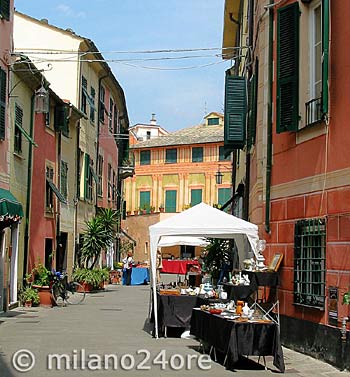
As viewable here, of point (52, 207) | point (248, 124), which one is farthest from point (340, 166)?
point (52, 207)

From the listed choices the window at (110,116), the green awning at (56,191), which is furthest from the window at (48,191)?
the window at (110,116)

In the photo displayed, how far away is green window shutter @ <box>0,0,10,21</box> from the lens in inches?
750

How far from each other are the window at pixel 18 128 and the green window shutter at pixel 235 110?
603cm

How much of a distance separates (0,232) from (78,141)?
10.8 m

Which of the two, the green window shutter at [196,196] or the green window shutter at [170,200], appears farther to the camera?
the green window shutter at [170,200]

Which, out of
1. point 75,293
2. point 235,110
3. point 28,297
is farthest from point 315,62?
point 75,293

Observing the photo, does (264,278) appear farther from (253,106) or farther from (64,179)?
(64,179)

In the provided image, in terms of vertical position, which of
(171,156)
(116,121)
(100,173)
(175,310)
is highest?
(171,156)

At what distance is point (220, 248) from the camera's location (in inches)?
866

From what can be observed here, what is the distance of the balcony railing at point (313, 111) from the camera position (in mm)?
12531

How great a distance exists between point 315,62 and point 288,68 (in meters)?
0.75

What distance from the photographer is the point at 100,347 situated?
13.4 meters

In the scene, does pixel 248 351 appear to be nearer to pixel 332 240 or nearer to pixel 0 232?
pixel 332 240

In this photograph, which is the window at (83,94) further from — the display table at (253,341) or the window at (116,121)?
the display table at (253,341)
